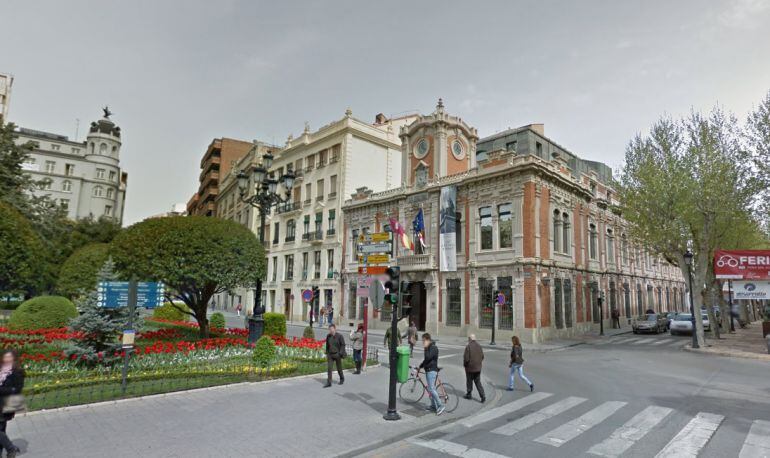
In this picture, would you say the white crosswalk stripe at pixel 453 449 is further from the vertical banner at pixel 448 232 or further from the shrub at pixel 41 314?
the vertical banner at pixel 448 232

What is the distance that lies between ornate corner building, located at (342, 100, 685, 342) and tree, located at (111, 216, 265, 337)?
14.6 metres

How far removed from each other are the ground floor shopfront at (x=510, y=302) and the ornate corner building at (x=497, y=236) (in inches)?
2.6

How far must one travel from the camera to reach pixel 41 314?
18.9 m

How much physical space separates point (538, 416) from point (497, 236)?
18.8 meters

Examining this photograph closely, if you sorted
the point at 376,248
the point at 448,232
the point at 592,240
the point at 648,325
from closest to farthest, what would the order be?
the point at 376,248, the point at 448,232, the point at 648,325, the point at 592,240

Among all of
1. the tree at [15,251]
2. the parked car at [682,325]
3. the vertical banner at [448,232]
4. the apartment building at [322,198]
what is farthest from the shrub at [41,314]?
the parked car at [682,325]

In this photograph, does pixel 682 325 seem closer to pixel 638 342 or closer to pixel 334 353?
pixel 638 342

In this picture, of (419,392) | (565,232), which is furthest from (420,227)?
(419,392)

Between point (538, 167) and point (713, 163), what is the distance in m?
8.32

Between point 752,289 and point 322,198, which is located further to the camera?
point 322,198

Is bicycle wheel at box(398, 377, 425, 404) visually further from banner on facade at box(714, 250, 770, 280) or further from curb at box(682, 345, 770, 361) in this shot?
banner on facade at box(714, 250, 770, 280)

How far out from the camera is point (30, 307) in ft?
62.3

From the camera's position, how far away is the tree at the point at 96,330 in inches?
458

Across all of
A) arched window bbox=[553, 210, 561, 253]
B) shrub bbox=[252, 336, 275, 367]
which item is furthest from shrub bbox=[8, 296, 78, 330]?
arched window bbox=[553, 210, 561, 253]
